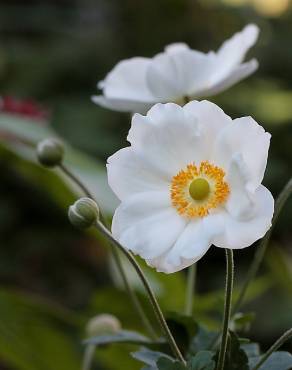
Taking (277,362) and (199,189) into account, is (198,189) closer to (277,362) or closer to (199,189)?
(199,189)

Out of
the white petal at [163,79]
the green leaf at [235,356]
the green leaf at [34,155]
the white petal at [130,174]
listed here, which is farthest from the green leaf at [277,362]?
the green leaf at [34,155]

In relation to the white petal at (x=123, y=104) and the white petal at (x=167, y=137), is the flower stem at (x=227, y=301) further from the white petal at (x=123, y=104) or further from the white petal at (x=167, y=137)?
the white petal at (x=123, y=104)

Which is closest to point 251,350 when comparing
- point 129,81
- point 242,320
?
point 242,320

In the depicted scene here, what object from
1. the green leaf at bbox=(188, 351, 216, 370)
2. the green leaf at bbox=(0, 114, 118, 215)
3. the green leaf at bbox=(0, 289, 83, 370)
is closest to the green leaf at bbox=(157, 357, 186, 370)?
the green leaf at bbox=(188, 351, 216, 370)

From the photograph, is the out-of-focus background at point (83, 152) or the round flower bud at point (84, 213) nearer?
the round flower bud at point (84, 213)

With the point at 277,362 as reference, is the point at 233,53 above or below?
above

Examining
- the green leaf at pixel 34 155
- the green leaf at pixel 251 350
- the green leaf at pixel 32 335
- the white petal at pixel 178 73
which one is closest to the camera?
the green leaf at pixel 251 350
